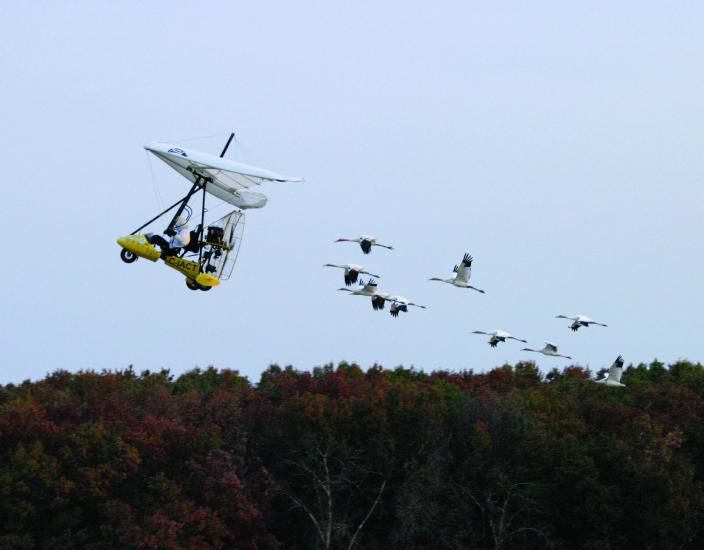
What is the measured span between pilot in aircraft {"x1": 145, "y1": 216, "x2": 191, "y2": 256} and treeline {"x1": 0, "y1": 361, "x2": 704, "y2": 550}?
1166 centimetres

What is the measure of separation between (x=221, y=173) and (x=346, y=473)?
592 inches

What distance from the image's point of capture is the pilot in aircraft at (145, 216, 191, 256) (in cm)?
5659

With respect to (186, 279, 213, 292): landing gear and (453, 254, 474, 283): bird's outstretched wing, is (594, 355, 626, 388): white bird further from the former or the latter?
(186, 279, 213, 292): landing gear

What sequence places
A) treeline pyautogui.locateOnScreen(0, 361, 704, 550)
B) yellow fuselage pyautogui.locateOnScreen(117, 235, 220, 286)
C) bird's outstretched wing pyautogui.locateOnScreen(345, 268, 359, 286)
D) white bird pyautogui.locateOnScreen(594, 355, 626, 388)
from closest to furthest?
yellow fuselage pyautogui.locateOnScreen(117, 235, 220, 286) < bird's outstretched wing pyautogui.locateOnScreen(345, 268, 359, 286) < treeline pyautogui.locateOnScreen(0, 361, 704, 550) < white bird pyautogui.locateOnScreen(594, 355, 626, 388)

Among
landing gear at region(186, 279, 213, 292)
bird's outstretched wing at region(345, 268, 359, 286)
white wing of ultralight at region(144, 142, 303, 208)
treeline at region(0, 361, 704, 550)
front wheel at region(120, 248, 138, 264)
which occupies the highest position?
white wing of ultralight at region(144, 142, 303, 208)

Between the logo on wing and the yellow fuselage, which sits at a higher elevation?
the logo on wing

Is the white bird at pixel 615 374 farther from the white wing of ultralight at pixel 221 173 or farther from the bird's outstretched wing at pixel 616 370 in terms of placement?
the white wing of ultralight at pixel 221 173

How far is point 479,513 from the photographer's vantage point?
228 ft

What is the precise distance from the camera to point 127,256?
187ft

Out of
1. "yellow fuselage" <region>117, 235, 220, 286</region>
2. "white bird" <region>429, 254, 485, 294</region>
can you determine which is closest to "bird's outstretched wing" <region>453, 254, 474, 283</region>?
"white bird" <region>429, 254, 485, 294</region>

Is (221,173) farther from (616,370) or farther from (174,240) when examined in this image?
(616,370)

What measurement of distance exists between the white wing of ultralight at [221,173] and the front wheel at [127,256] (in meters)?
4.13

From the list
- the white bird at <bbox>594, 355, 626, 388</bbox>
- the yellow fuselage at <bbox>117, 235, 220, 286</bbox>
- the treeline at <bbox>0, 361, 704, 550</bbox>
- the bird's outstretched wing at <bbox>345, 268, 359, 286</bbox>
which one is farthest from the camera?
the white bird at <bbox>594, 355, 626, 388</bbox>

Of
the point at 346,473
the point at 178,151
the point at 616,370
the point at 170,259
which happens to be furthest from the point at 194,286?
the point at 616,370
